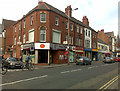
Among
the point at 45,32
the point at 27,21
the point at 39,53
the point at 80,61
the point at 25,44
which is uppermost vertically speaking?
the point at 27,21

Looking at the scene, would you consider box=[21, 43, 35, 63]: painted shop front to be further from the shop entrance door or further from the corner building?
the shop entrance door

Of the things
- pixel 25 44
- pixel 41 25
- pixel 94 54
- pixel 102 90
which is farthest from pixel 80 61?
pixel 94 54

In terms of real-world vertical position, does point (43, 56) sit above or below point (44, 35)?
below

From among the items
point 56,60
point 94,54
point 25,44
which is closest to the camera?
Result: point 56,60

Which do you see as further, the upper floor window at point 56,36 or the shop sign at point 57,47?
the upper floor window at point 56,36

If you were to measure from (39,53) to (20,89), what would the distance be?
1599 cm

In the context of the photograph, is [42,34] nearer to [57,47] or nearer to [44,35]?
[44,35]

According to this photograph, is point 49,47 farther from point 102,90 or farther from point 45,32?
point 102,90

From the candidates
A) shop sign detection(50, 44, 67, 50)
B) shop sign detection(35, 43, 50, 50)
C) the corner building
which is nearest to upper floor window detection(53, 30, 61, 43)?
the corner building

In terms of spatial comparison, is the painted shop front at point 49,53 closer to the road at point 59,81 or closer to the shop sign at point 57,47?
the shop sign at point 57,47

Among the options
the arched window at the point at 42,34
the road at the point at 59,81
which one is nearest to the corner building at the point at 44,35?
the arched window at the point at 42,34

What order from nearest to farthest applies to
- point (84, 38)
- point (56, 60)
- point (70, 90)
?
point (70, 90), point (56, 60), point (84, 38)

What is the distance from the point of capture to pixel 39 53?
21.4 m

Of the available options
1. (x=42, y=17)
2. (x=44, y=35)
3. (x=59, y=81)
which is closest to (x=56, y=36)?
(x=44, y=35)
